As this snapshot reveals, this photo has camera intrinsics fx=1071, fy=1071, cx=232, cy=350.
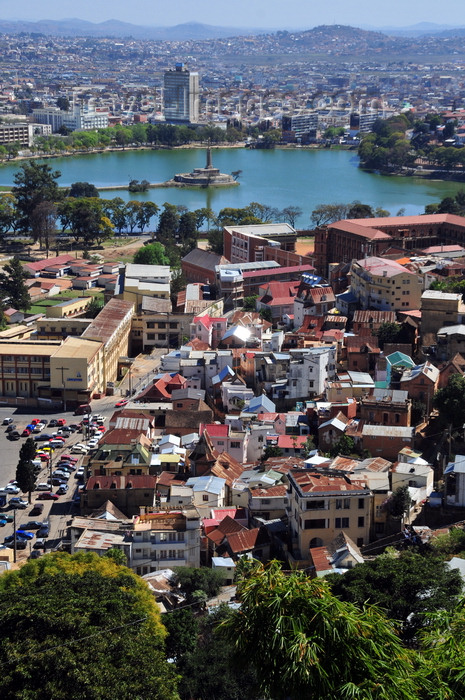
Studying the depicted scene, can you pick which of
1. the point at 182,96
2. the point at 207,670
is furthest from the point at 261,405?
the point at 182,96

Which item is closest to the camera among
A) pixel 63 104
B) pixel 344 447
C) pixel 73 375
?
pixel 344 447

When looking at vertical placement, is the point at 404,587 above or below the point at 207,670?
above

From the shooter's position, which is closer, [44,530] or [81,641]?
[81,641]

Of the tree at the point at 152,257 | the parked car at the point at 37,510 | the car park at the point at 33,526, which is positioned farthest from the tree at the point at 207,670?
the tree at the point at 152,257

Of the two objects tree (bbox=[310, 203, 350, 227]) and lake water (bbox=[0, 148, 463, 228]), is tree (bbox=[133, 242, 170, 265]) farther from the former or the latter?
lake water (bbox=[0, 148, 463, 228])

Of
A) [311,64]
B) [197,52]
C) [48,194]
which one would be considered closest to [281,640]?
[48,194]

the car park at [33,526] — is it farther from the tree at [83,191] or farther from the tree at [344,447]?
the tree at [83,191]

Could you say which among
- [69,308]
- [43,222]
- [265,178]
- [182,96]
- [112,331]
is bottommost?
[265,178]

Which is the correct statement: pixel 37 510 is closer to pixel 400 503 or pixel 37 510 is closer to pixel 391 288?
pixel 400 503

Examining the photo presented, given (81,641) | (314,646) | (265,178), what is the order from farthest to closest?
(265,178) < (81,641) < (314,646)
